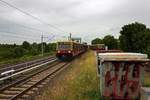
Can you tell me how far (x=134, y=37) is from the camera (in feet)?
143

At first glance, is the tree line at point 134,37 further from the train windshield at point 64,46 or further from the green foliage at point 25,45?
the green foliage at point 25,45

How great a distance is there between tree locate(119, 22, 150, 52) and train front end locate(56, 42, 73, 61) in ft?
34.9

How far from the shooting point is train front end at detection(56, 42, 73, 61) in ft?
125

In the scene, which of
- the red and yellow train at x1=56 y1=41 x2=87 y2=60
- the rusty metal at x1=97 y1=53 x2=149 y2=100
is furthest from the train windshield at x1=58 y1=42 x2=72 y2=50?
the rusty metal at x1=97 y1=53 x2=149 y2=100

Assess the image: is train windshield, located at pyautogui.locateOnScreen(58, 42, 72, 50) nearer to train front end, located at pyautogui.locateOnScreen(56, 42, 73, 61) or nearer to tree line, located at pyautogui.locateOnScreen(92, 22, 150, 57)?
train front end, located at pyautogui.locateOnScreen(56, 42, 73, 61)

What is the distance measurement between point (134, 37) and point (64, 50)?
40.4 ft

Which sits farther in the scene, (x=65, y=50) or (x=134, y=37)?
(x=134, y=37)

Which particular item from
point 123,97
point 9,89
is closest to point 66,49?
point 9,89

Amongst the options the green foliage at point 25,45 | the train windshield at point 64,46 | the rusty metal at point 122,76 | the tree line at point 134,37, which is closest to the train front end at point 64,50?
the train windshield at point 64,46

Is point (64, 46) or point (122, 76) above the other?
point (64, 46)

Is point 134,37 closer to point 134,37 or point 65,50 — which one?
point 134,37

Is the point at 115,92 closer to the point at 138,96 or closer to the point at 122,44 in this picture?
the point at 138,96

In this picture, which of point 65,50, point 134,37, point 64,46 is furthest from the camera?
point 134,37

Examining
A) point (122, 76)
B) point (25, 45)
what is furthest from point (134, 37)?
point (25, 45)
